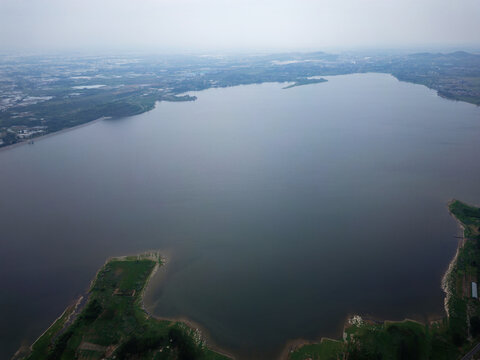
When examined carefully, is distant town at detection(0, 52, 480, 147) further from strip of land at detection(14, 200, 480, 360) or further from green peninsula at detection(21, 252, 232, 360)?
strip of land at detection(14, 200, 480, 360)

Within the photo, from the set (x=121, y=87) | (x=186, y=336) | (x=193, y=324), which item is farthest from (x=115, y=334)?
(x=121, y=87)

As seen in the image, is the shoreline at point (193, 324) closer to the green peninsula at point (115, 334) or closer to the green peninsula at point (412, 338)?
the green peninsula at point (115, 334)

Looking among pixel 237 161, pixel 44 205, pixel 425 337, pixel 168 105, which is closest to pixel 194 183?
pixel 237 161

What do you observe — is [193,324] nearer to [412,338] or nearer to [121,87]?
[412,338]

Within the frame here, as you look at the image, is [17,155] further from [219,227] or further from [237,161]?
[219,227]

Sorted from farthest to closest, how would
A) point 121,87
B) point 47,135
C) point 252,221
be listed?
point 121,87
point 47,135
point 252,221

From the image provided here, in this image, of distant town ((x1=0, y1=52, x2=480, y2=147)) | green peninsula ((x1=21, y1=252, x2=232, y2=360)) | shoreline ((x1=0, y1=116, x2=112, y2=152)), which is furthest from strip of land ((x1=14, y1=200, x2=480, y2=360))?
distant town ((x1=0, y1=52, x2=480, y2=147))
